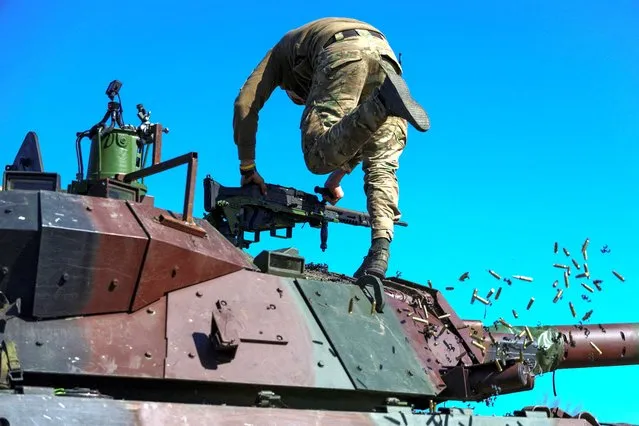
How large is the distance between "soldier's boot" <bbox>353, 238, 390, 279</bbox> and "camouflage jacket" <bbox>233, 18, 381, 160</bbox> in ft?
7.05

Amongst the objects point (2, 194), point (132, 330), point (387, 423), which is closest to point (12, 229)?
point (2, 194)

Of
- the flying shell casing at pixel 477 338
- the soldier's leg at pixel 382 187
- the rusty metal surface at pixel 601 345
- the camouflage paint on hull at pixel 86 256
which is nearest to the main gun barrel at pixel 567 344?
the rusty metal surface at pixel 601 345

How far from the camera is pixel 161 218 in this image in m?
8.02

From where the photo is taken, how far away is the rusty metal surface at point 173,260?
7.67 m

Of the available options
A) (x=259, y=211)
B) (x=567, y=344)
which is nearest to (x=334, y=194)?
(x=259, y=211)

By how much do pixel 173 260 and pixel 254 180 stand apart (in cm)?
434

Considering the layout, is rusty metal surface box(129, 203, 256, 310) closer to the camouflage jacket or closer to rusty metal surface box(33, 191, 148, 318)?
rusty metal surface box(33, 191, 148, 318)

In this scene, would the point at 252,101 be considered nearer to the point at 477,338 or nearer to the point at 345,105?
the point at 345,105

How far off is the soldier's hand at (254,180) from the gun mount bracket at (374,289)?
116 inches

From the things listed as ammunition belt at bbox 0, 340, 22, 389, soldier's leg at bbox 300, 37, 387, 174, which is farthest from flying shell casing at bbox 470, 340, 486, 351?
ammunition belt at bbox 0, 340, 22, 389

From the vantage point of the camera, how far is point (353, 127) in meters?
9.41

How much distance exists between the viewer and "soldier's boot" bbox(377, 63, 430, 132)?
8852 mm

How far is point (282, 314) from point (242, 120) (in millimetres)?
3899

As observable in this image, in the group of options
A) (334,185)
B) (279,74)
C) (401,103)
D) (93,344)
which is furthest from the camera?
(334,185)
